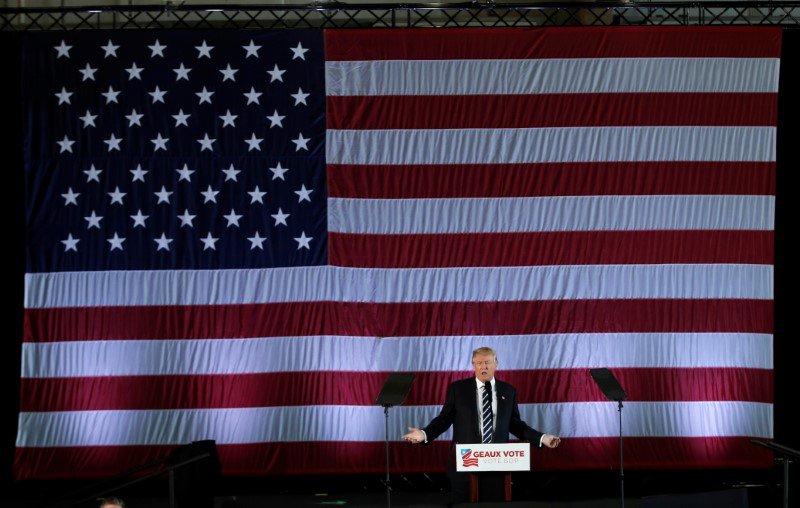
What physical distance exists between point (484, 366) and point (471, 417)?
0.34m

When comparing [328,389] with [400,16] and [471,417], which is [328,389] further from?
[400,16]

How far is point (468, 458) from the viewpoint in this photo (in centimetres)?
446

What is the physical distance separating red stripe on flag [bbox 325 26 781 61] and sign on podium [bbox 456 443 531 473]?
3.51 meters

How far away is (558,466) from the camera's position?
6562 millimetres

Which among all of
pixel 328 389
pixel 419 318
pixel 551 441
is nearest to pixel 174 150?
pixel 328 389

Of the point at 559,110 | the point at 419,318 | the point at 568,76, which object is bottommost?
the point at 419,318

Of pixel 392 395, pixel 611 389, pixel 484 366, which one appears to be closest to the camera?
pixel 392 395

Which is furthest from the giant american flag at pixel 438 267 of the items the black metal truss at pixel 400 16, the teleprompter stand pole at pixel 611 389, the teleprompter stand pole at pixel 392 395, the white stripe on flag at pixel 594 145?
the teleprompter stand pole at pixel 392 395

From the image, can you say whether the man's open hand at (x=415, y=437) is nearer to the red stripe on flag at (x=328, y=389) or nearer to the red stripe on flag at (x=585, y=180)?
the red stripe on flag at (x=328, y=389)

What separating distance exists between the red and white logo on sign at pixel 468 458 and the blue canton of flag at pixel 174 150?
8.63 feet

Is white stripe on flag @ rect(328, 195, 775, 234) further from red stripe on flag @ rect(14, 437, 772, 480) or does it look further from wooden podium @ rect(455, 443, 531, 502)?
wooden podium @ rect(455, 443, 531, 502)

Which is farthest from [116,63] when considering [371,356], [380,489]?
[380,489]

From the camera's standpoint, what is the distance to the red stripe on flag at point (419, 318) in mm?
6562

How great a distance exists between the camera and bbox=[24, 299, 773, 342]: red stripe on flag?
6.56 m
